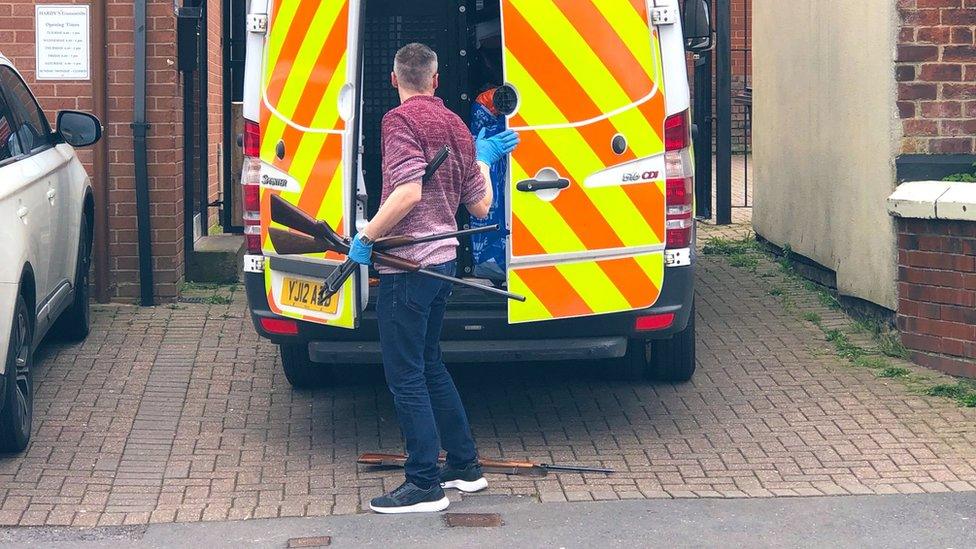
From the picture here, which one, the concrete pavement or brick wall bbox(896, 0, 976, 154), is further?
brick wall bbox(896, 0, 976, 154)

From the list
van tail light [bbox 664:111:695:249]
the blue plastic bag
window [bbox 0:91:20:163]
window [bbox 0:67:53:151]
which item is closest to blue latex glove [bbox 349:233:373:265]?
the blue plastic bag

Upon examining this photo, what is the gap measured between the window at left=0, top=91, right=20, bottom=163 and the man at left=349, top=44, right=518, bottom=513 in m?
2.14

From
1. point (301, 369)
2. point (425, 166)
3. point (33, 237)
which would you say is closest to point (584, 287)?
point (425, 166)

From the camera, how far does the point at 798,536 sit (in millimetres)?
5312

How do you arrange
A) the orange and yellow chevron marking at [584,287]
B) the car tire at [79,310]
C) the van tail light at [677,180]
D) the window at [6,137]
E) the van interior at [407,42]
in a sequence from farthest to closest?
the car tire at [79,310] < the van interior at [407,42] < the window at [6,137] < the van tail light at [677,180] < the orange and yellow chevron marking at [584,287]

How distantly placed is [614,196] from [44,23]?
4867mm

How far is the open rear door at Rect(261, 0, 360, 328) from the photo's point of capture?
6.25 meters

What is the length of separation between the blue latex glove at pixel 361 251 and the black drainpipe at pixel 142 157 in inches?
175

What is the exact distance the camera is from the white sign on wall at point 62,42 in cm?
A: 960


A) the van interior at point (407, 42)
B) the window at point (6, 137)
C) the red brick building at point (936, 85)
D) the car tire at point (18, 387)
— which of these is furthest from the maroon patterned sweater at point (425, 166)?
the red brick building at point (936, 85)

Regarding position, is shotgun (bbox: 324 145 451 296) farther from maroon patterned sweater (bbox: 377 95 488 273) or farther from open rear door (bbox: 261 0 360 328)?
open rear door (bbox: 261 0 360 328)

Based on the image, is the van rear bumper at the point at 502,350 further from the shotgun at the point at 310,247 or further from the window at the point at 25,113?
the window at the point at 25,113

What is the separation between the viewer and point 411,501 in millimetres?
5695

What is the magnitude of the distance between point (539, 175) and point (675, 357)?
182cm
